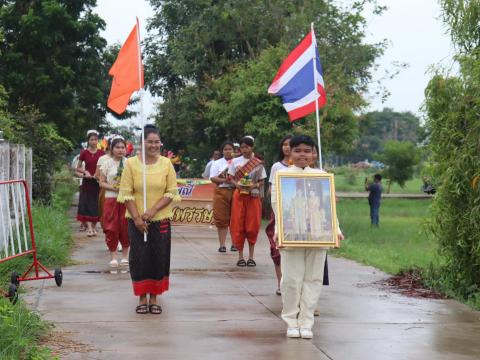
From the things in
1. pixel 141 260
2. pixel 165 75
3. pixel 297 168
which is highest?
pixel 165 75

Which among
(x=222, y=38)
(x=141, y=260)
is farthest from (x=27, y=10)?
(x=141, y=260)

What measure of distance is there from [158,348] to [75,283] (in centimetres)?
365

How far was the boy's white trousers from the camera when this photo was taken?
24.5ft

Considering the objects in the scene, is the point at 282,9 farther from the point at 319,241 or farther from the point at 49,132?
Answer: the point at 319,241

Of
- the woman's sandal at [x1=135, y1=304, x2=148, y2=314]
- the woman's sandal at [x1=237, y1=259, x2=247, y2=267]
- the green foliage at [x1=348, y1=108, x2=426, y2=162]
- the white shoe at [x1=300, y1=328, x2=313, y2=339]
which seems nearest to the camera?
the white shoe at [x1=300, y1=328, x2=313, y2=339]

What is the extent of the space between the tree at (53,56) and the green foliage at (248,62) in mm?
2795

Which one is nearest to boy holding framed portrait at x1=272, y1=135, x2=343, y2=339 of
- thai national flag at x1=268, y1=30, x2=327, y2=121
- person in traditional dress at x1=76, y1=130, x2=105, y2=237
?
thai national flag at x1=268, y1=30, x2=327, y2=121

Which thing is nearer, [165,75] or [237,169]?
[237,169]

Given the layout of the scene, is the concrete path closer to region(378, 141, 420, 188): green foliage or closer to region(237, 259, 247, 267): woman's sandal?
region(237, 259, 247, 267): woman's sandal

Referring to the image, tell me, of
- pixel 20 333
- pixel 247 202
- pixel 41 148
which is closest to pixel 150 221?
pixel 20 333

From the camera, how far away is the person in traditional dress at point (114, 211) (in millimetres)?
11742

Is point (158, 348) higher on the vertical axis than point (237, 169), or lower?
lower

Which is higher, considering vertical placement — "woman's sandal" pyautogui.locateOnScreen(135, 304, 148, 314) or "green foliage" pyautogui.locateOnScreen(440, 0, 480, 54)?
"green foliage" pyautogui.locateOnScreen(440, 0, 480, 54)

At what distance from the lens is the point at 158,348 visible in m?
6.78
